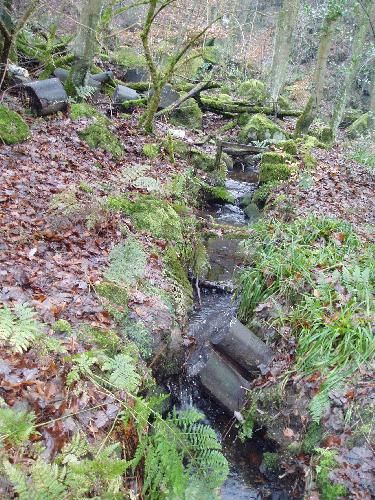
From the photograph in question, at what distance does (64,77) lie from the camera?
399 inches

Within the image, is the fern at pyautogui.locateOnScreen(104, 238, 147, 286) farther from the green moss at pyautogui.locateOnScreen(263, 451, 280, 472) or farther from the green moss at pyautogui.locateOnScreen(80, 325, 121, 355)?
the green moss at pyautogui.locateOnScreen(263, 451, 280, 472)

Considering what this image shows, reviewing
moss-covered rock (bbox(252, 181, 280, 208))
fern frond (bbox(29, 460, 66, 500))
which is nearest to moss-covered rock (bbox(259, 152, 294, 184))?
moss-covered rock (bbox(252, 181, 280, 208))

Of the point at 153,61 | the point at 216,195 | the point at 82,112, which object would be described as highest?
the point at 153,61

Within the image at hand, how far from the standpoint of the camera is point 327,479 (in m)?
3.82

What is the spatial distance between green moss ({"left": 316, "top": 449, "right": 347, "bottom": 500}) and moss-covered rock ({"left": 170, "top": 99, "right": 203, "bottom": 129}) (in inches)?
437

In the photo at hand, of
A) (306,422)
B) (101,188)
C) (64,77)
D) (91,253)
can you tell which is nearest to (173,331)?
(91,253)

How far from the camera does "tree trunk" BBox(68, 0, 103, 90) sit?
29.9 feet

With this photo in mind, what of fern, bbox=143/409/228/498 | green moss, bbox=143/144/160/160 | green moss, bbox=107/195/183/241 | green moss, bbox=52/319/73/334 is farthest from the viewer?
green moss, bbox=143/144/160/160

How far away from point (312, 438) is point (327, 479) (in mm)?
557

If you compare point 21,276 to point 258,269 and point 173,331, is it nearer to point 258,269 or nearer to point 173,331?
point 173,331

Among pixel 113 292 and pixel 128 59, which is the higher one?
pixel 128 59

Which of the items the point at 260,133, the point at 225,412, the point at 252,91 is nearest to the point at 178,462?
the point at 225,412

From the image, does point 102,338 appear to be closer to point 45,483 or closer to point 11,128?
point 45,483

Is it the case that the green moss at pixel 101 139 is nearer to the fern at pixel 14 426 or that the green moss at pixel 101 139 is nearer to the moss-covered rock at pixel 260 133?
the moss-covered rock at pixel 260 133
